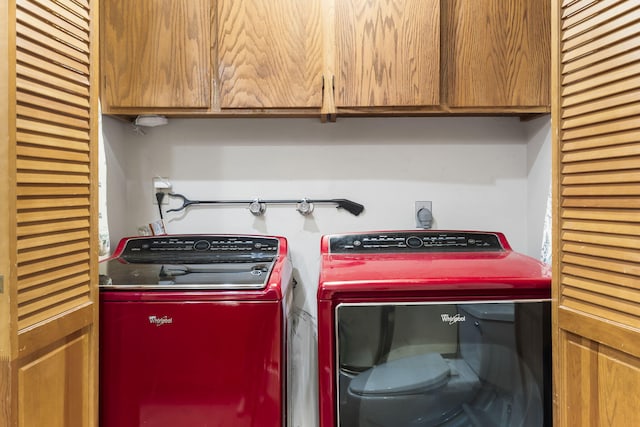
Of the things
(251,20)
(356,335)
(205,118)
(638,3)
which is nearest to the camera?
(638,3)

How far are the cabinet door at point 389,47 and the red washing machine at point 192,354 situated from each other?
2.92ft

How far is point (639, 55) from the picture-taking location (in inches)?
35.2

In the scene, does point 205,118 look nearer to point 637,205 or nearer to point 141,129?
point 141,129

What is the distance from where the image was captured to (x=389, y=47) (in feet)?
5.18

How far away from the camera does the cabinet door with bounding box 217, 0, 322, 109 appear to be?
5.18 feet

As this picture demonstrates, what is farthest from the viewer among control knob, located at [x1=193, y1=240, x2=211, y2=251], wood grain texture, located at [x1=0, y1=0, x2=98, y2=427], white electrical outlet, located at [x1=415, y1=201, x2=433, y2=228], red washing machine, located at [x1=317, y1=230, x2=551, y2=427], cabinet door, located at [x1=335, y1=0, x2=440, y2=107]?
white electrical outlet, located at [x1=415, y1=201, x2=433, y2=228]

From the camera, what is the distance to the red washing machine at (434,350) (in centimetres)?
114

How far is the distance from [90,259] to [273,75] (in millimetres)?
908

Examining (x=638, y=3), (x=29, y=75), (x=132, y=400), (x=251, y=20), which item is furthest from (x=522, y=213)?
(x=29, y=75)

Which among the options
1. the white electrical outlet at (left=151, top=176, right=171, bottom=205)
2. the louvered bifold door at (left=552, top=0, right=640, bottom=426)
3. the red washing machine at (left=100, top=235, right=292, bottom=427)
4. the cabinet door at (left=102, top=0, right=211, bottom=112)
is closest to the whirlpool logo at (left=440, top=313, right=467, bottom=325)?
the louvered bifold door at (left=552, top=0, right=640, bottom=426)

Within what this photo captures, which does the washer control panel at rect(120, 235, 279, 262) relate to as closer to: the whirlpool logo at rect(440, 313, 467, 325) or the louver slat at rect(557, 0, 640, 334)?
the whirlpool logo at rect(440, 313, 467, 325)

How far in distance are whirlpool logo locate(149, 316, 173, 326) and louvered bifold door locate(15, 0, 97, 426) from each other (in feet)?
0.50

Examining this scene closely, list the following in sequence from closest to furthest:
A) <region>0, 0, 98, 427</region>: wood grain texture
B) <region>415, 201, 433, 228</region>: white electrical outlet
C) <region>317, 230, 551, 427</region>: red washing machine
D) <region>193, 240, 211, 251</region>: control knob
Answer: <region>0, 0, 98, 427</region>: wood grain texture → <region>317, 230, 551, 427</region>: red washing machine → <region>193, 240, 211, 251</region>: control knob → <region>415, 201, 433, 228</region>: white electrical outlet

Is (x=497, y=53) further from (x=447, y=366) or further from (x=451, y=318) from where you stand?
(x=447, y=366)
